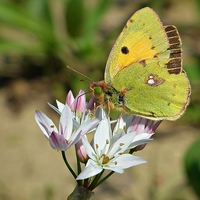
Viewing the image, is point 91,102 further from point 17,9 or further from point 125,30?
point 17,9

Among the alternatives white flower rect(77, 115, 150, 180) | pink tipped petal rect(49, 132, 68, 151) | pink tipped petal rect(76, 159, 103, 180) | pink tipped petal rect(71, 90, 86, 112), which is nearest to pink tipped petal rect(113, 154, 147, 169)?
white flower rect(77, 115, 150, 180)

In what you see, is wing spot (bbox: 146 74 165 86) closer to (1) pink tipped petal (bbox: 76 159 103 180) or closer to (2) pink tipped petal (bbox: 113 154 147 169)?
(2) pink tipped petal (bbox: 113 154 147 169)

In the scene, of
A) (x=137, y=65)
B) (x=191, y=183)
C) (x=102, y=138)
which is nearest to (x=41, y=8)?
(x=191, y=183)

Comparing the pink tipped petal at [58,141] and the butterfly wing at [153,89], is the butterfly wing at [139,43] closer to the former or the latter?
the butterfly wing at [153,89]

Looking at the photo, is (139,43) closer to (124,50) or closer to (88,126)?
(124,50)

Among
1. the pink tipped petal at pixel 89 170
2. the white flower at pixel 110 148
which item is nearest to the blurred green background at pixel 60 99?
the white flower at pixel 110 148

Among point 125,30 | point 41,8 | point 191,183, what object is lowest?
point 191,183
